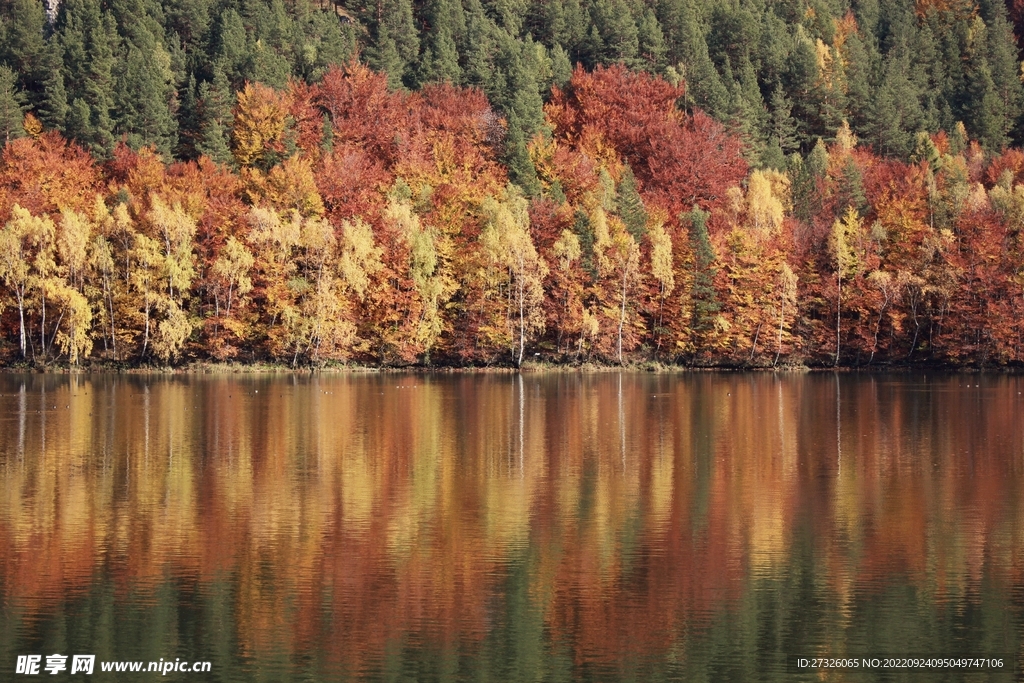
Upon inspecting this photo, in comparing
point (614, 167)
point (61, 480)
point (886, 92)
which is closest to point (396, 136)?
point (614, 167)

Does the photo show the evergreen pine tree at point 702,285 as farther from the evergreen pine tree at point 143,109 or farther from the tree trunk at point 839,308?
the evergreen pine tree at point 143,109

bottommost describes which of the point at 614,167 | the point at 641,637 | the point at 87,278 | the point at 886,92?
the point at 641,637

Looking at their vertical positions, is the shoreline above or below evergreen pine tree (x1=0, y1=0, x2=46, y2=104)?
below

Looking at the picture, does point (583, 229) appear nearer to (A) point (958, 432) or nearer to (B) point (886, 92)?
(A) point (958, 432)

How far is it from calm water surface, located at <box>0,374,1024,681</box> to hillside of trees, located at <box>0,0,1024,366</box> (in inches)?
1499

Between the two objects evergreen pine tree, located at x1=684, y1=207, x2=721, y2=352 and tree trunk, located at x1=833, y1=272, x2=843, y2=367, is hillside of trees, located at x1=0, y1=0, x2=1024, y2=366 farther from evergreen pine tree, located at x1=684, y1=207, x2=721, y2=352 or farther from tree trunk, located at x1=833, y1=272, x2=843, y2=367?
tree trunk, located at x1=833, y1=272, x2=843, y2=367

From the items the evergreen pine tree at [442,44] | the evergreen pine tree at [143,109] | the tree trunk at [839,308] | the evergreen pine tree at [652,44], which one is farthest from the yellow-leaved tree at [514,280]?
the evergreen pine tree at [652,44]

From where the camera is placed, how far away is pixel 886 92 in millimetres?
149625

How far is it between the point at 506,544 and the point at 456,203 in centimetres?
7621

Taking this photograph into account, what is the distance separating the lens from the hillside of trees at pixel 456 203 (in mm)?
90312

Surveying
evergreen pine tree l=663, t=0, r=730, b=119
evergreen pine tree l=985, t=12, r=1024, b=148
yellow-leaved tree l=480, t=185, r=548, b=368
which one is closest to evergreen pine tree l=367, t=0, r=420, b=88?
evergreen pine tree l=663, t=0, r=730, b=119

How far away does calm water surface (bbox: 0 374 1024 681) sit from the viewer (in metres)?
20.4

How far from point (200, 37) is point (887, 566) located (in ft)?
398

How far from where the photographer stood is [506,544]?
27375mm
